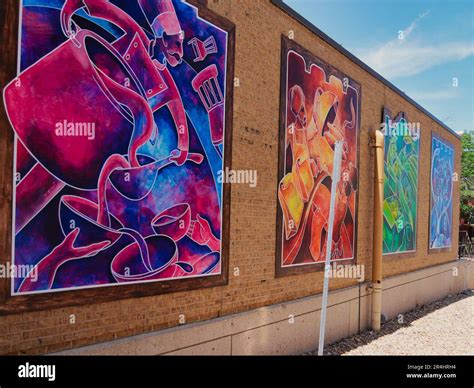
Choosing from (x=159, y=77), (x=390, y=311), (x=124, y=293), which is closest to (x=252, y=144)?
(x=159, y=77)

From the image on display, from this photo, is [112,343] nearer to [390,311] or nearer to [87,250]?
[87,250]

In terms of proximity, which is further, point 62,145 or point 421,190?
point 421,190

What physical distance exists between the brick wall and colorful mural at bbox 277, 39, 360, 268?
0.96ft

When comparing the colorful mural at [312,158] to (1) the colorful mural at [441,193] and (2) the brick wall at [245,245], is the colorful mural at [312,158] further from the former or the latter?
(1) the colorful mural at [441,193]

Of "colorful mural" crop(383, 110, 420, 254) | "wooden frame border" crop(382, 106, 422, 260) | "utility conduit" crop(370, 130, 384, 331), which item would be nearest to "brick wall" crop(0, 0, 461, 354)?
"utility conduit" crop(370, 130, 384, 331)

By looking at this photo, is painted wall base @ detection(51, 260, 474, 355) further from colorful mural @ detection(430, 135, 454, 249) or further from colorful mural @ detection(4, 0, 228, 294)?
colorful mural @ detection(430, 135, 454, 249)

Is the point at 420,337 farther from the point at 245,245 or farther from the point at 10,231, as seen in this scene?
the point at 10,231

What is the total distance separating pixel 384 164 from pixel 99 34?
332 inches

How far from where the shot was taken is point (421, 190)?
14.1 meters

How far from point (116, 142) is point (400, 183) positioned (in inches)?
370

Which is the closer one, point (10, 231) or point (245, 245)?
point (10, 231)

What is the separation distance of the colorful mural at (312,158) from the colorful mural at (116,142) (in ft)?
5.77

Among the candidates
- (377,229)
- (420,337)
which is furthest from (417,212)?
(420,337)

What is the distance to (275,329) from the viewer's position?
23.3ft
